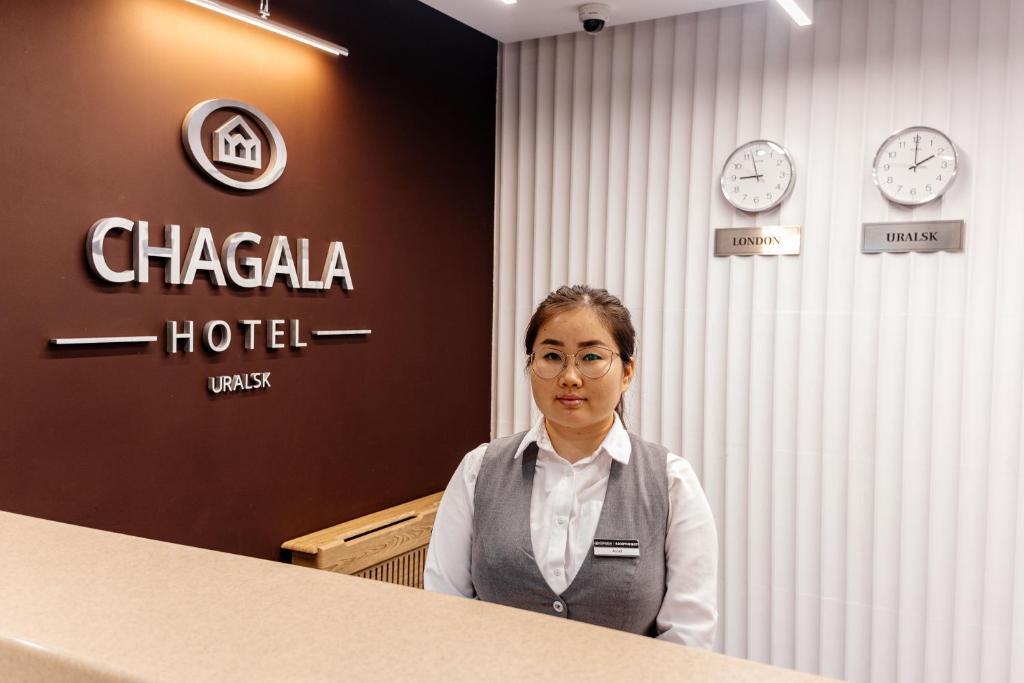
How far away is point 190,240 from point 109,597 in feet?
7.10

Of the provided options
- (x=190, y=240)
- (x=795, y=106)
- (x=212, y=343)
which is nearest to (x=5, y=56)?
(x=190, y=240)

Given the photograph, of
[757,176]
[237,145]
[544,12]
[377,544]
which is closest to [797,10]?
[757,176]

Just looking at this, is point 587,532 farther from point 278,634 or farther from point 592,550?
point 278,634

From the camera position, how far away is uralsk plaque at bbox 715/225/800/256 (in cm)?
368

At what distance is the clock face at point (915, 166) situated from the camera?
132 inches

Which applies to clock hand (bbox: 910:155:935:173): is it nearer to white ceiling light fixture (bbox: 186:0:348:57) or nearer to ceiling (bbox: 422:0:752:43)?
ceiling (bbox: 422:0:752:43)

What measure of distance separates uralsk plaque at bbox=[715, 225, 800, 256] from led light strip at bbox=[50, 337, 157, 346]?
93.8 inches

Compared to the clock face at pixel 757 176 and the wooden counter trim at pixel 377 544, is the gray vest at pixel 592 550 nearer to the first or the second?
the wooden counter trim at pixel 377 544

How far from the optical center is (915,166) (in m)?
3.39

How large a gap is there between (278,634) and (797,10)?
315 centimetres

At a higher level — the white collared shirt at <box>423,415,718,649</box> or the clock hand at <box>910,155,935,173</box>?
the clock hand at <box>910,155,935,173</box>

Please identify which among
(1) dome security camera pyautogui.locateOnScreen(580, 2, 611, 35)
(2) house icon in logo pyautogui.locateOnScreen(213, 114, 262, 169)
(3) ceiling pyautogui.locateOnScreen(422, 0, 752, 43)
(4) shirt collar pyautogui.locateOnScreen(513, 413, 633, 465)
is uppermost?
(3) ceiling pyautogui.locateOnScreen(422, 0, 752, 43)

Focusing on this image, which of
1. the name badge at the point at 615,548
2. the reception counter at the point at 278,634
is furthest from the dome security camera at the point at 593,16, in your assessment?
the reception counter at the point at 278,634

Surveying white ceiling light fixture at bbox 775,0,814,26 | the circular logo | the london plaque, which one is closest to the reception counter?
the circular logo
